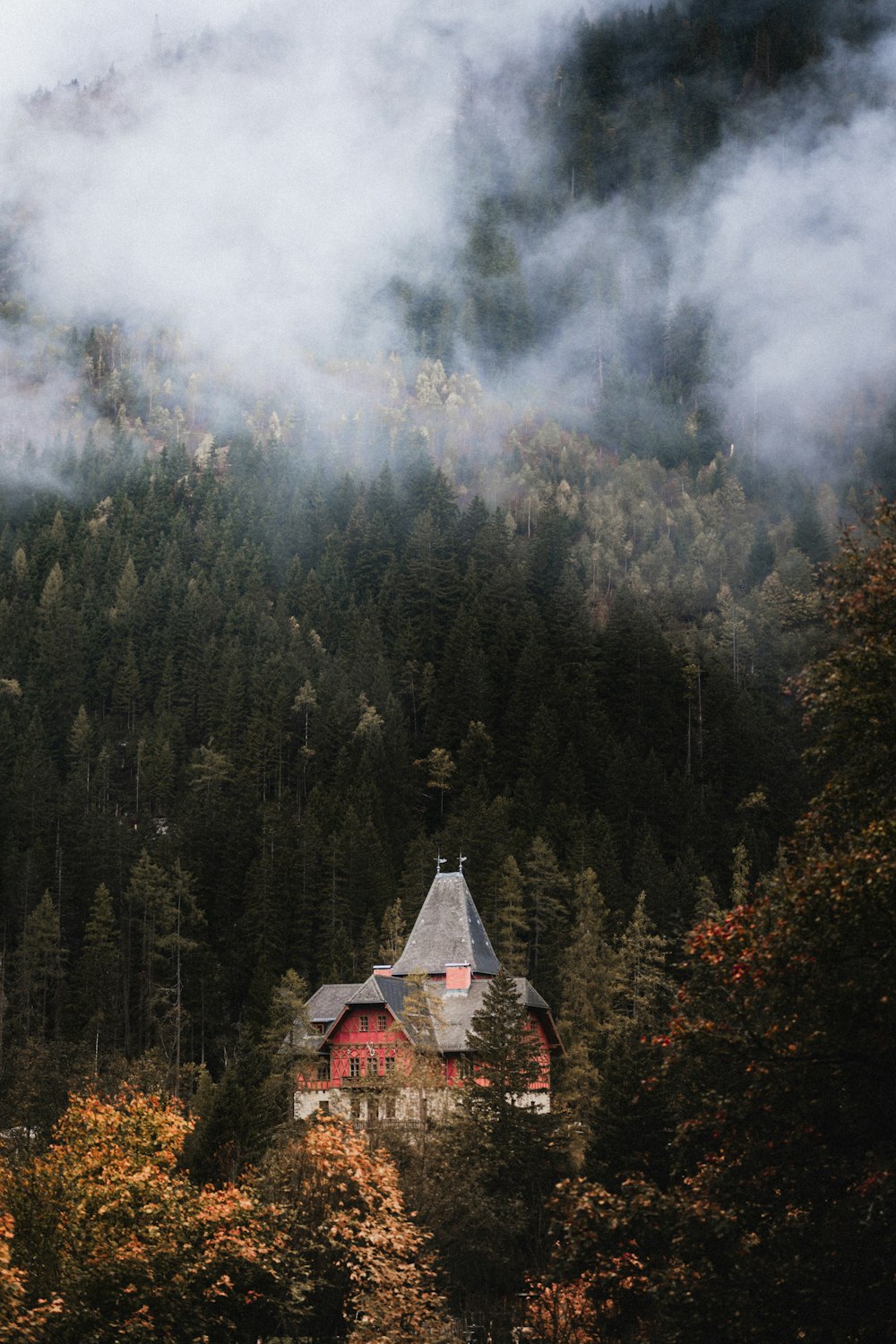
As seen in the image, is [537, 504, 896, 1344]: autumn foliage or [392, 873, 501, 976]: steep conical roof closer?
[537, 504, 896, 1344]: autumn foliage

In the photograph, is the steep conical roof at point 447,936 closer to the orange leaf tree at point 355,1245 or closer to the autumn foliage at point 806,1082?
the orange leaf tree at point 355,1245

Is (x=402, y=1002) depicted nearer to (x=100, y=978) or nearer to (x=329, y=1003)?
(x=329, y=1003)

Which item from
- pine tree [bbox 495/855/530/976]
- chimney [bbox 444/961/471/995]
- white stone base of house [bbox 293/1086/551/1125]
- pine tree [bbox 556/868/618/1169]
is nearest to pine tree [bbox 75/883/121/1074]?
chimney [bbox 444/961/471/995]

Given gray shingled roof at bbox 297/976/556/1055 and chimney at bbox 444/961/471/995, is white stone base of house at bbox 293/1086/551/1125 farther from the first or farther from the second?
chimney at bbox 444/961/471/995

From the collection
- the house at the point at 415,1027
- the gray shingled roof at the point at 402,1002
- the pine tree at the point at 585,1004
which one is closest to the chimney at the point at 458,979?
the house at the point at 415,1027

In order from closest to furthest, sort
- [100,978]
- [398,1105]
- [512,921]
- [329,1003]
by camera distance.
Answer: [398,1105] < [329,1003] < [512,921] < [100,978]

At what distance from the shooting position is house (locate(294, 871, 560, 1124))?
5831 centimetres

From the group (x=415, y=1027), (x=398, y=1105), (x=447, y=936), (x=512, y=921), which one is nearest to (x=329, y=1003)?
(x=447, y=936)

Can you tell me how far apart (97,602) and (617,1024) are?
380 feet

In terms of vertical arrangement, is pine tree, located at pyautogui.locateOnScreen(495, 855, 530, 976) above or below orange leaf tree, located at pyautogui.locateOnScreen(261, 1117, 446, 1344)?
above

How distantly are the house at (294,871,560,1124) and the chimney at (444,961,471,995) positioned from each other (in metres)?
0.05

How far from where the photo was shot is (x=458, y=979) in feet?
279

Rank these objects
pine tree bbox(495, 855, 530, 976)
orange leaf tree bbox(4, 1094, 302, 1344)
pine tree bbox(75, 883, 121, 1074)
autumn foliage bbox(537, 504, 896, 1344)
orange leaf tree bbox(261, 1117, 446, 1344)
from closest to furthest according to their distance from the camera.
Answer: autumn foliage bbox(537, 504, 896, 1344) < orange leaf tree bbox(4, 1094, 302, 1344) < orange leaf tree bbox(261, 1117, 446, 1344) < pine tree bbox(495, 855, 530, 976) < pine tree bbox(75, 883, 121, 1074)

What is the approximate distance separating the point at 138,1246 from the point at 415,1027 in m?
40.2
